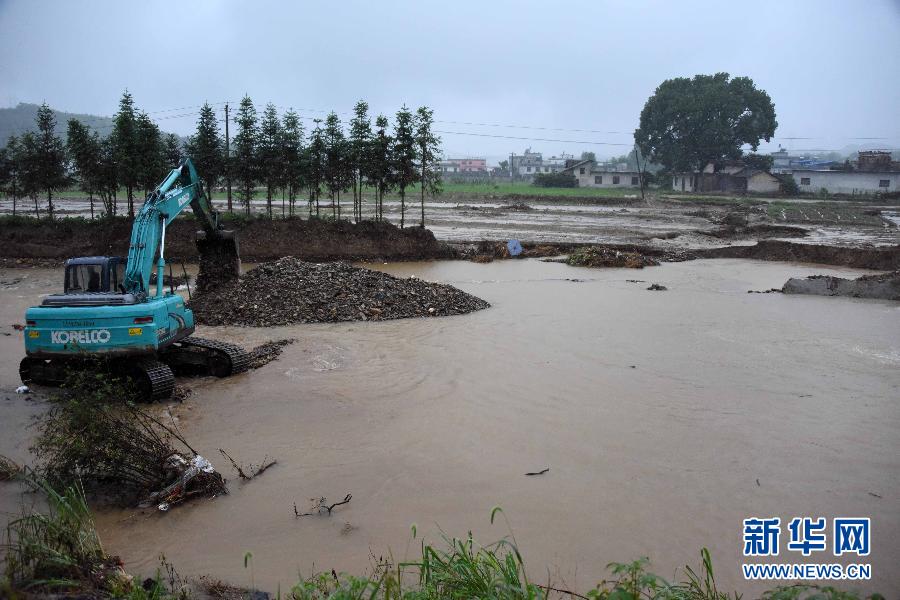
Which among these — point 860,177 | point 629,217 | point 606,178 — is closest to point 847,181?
point 860,177

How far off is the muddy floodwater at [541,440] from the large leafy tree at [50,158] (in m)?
16.1

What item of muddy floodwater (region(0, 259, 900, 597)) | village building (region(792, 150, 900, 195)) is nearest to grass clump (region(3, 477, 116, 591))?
muddy floodwater (region(0, 259, 900, 597))

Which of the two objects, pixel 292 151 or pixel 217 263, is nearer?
pixel 217 263

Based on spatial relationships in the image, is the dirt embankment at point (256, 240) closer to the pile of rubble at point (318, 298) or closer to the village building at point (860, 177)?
the pile of rubble at point (318, 298)

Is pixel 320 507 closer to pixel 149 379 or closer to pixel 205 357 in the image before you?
pixel 149 379

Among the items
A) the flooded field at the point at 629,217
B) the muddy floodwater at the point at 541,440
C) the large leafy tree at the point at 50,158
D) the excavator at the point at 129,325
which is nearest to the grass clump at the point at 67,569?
the muddy floodwater at the point at 541,440

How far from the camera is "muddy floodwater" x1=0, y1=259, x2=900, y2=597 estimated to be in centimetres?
586

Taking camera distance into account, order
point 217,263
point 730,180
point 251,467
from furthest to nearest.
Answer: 1. point 730,180
2. point 217,263
3. point 251,467

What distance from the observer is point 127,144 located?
26.2 metres

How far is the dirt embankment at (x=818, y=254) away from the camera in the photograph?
2436 cm

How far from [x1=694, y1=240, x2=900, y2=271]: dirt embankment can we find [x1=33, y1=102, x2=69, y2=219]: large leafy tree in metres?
28.9

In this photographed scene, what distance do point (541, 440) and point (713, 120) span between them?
217 feet

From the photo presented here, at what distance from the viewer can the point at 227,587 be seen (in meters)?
4.91

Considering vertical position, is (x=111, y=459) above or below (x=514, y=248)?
below
